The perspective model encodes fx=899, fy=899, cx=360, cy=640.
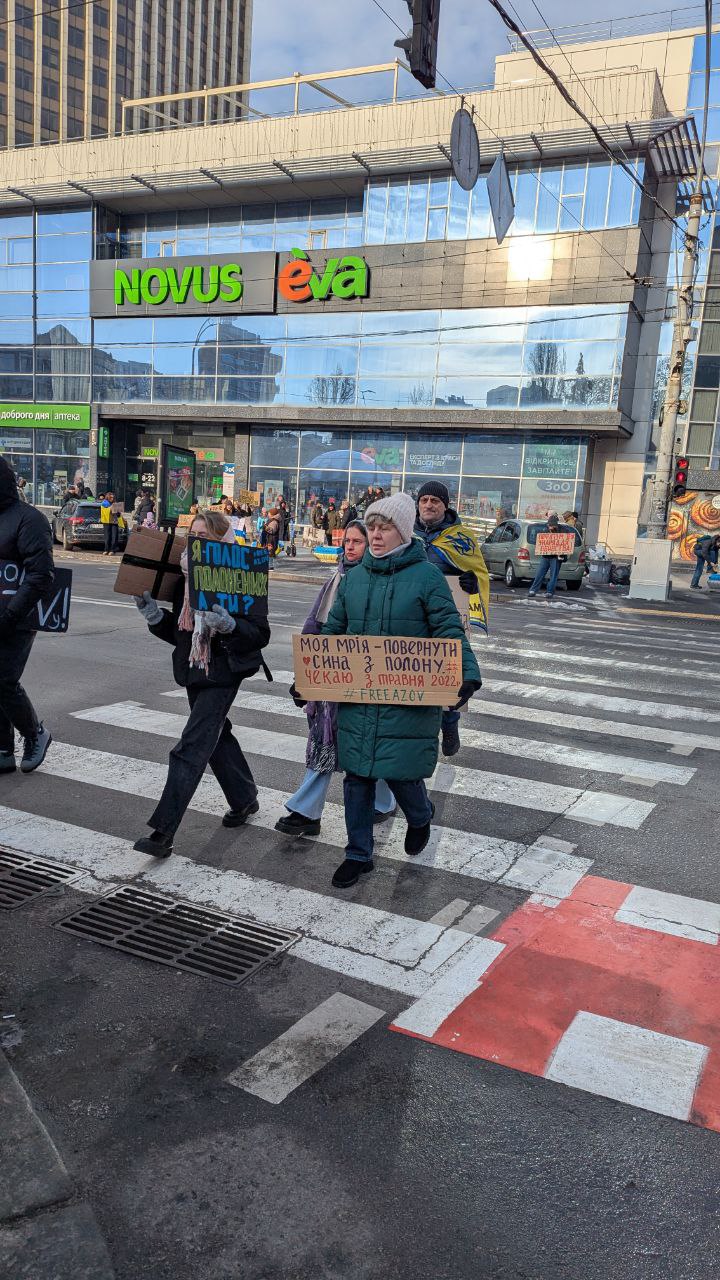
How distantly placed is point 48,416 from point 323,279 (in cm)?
1435

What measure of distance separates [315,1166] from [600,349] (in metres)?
29.0

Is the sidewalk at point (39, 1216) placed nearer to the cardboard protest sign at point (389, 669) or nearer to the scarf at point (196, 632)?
the cardboard protest sign at point (389, 669)

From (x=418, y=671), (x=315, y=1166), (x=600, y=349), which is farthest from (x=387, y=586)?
(x=600, y=349)

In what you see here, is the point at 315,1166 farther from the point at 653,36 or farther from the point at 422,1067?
the point at 653,36

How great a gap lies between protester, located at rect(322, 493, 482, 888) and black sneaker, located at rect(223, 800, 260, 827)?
3.17ft

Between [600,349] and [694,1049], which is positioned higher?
[600,349]

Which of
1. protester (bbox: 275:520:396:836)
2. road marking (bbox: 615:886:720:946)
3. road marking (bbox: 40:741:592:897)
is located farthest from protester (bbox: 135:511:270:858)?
road marking (bbox: 615:886:720:946)

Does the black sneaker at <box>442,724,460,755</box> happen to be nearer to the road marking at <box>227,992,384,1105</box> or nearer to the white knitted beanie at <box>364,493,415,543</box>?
the white knitted beanie at <box>364,493,415,543</box>

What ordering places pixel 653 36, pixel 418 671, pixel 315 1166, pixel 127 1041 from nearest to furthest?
pixel 315 1166 < pixel 127 1041 < pixel 418 671 < pixel 653 36

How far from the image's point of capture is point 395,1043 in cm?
323

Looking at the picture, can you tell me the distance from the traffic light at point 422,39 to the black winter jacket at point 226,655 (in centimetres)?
499

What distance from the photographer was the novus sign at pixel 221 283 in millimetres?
32312

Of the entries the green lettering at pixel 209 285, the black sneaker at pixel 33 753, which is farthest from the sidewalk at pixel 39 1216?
the green lettering at pixel 209 285

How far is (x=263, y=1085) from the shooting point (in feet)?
9.75
